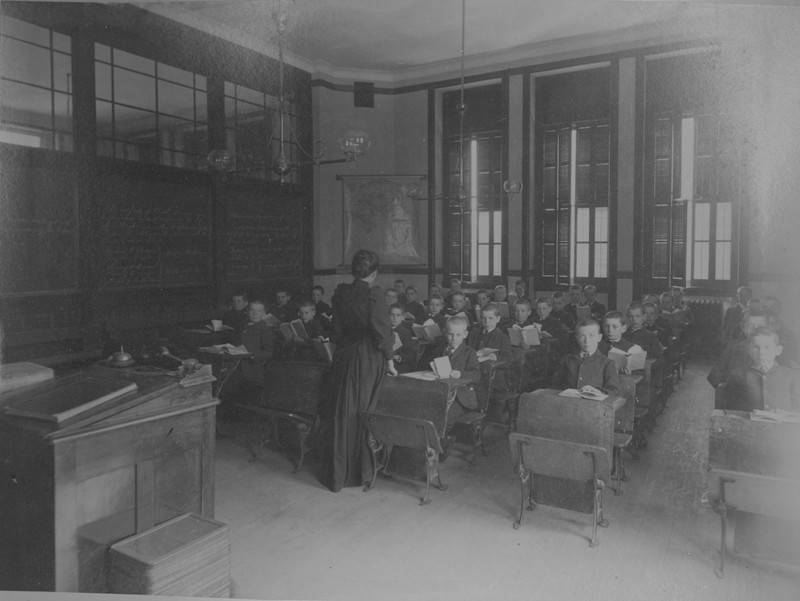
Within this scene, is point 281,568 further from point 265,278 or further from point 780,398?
point 265,278

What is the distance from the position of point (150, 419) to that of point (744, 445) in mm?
2607

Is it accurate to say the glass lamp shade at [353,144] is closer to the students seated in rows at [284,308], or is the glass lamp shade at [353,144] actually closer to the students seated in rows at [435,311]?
the students seated in rows at [435,311]

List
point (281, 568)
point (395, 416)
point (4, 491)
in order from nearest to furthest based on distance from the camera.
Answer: point (4, 491)
point (281, 568)
point (395, 416)

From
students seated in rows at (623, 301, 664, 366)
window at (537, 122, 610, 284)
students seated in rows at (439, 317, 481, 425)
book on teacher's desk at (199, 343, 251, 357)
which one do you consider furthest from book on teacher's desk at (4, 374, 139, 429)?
window at (537, 122, 610, 284)

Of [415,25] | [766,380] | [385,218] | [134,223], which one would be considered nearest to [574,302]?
[385,218]

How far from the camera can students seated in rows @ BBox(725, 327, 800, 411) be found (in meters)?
3.45

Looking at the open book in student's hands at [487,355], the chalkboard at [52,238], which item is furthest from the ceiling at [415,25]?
the open book in student's hands at [487,355]

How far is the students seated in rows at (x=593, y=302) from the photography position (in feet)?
29.1

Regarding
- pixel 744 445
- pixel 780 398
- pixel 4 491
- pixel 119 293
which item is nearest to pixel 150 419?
pixel 4 491

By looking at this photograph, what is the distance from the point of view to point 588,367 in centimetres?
412

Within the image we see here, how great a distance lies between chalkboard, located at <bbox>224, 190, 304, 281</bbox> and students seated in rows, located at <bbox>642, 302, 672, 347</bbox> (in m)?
5.40

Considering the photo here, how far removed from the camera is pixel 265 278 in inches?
368

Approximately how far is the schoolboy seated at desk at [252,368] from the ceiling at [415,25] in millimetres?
2699

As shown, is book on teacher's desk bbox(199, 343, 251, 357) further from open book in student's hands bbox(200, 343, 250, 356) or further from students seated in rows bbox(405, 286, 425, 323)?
students seated in rows bbox(405, 286, 425, 323)
